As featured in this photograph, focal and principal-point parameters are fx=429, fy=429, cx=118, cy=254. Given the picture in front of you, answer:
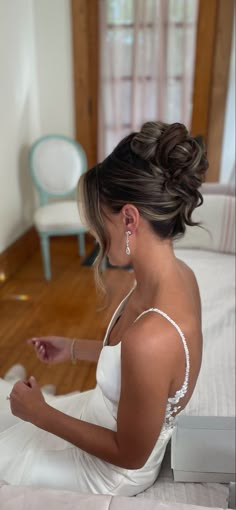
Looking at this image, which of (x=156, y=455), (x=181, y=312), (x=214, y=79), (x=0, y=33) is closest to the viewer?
(x=181, y=312)

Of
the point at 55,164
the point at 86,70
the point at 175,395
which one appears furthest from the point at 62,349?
the point at 86,70

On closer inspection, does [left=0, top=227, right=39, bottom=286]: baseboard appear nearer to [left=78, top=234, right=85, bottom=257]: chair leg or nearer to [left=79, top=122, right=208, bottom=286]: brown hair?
[left=78, top=234, right=85, bottom=257]: chair leg

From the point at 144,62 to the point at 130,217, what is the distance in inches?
98.9

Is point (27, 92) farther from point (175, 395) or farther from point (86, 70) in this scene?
point (175, 395)

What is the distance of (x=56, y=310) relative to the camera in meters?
2.39

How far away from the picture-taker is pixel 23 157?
2924 millimetres

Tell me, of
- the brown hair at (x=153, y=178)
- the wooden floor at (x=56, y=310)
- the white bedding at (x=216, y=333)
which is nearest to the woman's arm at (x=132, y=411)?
the brown hair at (x=153, y=178)

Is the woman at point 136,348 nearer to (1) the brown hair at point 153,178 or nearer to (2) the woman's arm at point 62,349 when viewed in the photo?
(1) the brown hair at point 153,178

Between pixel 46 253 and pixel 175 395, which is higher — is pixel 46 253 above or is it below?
below

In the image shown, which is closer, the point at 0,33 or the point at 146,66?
the point at 0,33

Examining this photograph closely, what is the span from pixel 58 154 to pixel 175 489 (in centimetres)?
239

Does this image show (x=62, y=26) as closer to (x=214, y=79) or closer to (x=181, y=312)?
(x=214, y=79)

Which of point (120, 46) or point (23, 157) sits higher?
point (120, 46)

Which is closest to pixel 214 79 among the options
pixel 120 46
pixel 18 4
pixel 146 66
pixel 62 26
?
pixel 146 66
